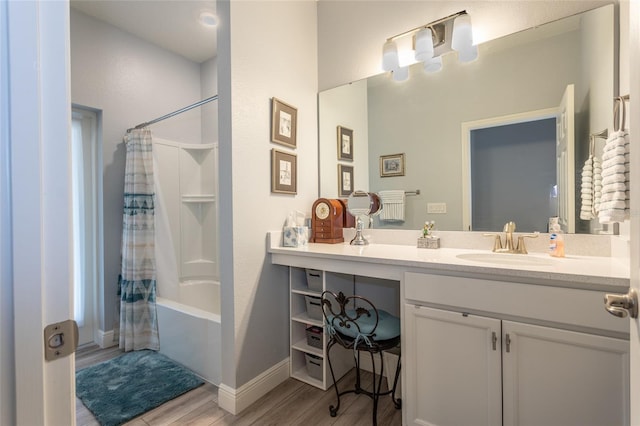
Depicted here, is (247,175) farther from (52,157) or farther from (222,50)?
(52,157)

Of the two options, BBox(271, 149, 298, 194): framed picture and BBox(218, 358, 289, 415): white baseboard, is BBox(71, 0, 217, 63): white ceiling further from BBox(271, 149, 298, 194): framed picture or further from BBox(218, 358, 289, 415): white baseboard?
BBox(218, 358, 289, 415): white baseboard

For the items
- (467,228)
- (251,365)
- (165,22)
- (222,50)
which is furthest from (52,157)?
(165,22)

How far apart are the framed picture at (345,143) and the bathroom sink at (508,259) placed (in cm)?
108

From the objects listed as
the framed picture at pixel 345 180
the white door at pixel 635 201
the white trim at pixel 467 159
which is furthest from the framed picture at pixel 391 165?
the white door at pixel 635 201

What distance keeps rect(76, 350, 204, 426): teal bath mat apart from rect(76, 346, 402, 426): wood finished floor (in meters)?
0.05

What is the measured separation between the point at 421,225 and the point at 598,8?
136 cm

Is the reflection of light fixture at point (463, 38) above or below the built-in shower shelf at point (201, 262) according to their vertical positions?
above

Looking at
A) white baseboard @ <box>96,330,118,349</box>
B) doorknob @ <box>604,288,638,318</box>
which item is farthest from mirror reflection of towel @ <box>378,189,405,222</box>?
white baseboard @ <box>96,330,118,349</box>

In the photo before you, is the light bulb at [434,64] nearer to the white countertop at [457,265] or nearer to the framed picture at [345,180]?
the framed picture at [345,180]

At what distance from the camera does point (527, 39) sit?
162 centimetres

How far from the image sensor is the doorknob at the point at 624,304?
669mm

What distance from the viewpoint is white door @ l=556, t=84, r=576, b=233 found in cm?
151

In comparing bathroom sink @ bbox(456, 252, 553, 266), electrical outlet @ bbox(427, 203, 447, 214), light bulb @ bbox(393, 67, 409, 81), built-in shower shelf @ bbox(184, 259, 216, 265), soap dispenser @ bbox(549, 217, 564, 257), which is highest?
light bulb @ bbox(393, 67, 409, 81)

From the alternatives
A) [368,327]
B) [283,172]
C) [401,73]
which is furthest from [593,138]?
[283,172]
